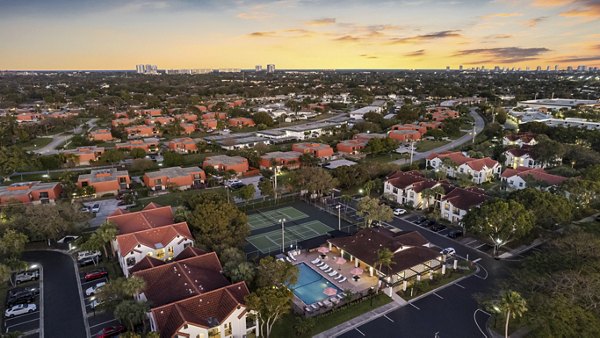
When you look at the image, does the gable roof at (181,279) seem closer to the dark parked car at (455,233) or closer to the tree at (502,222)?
the tree at (502,222)

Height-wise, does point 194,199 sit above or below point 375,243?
above

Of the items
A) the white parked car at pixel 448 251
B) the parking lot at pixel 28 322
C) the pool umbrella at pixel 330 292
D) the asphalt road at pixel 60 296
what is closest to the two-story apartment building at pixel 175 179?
the asphalt road at pixel 60 296

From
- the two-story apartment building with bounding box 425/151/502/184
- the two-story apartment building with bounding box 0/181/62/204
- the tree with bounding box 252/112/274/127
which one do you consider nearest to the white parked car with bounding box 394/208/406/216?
the two-story apartment building with bounding box 425/151/502/184

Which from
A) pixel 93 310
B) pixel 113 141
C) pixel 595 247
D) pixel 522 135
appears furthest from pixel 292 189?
pixel 113 141

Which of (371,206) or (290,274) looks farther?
(371,206)

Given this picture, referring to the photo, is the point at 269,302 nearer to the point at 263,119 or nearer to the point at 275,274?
the point at 275,274

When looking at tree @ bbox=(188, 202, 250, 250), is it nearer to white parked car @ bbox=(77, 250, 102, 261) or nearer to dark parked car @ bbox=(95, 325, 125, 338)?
white parked car @ bbox=(77, 250, 102, 261)

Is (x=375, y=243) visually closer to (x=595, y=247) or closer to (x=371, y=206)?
(x=371, y=206)
